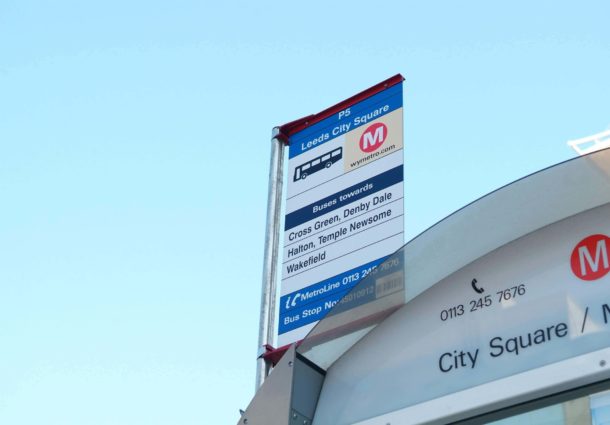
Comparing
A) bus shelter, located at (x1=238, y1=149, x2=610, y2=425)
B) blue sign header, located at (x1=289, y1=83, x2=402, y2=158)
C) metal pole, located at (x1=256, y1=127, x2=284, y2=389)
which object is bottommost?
bus shelter, located at (x1=238, y1=149, x2=610, y2=425)

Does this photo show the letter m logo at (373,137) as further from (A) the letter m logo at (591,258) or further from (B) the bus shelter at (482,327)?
(A) the letter m logo at (591,258)

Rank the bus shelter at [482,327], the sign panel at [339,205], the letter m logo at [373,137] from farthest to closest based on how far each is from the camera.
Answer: the letter m logo at [373,137]
the sign panel at [339,205]
the bus shelter at [482,327]

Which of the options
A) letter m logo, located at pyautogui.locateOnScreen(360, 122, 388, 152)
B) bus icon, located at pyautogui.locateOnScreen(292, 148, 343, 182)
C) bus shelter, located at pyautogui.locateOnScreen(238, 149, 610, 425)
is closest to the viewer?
bus shelter, located at pyautogui.locateOnScreen(238, 149, 610, 425)

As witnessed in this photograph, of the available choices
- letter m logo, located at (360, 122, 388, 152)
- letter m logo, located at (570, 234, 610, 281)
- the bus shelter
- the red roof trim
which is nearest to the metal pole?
the red roof trim

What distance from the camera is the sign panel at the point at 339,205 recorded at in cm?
605

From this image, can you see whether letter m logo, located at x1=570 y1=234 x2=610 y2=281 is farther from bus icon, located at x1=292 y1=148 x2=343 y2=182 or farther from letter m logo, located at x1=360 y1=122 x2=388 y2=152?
bus icon, located at x1=292 y1=148 x2=343 y2=182

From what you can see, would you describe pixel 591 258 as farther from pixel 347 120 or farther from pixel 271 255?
pixel 347 120

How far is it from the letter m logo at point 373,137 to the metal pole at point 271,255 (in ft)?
2.08

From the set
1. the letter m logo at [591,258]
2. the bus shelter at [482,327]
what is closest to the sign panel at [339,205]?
the bus shelter at [482,327]

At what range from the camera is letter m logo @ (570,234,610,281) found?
3152 millimetres

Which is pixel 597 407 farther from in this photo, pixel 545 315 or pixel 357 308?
pixel 357 308

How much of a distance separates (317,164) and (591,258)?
143 inches

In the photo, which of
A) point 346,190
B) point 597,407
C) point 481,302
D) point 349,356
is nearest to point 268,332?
point 346,190

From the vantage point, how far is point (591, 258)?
3197 millimetres
